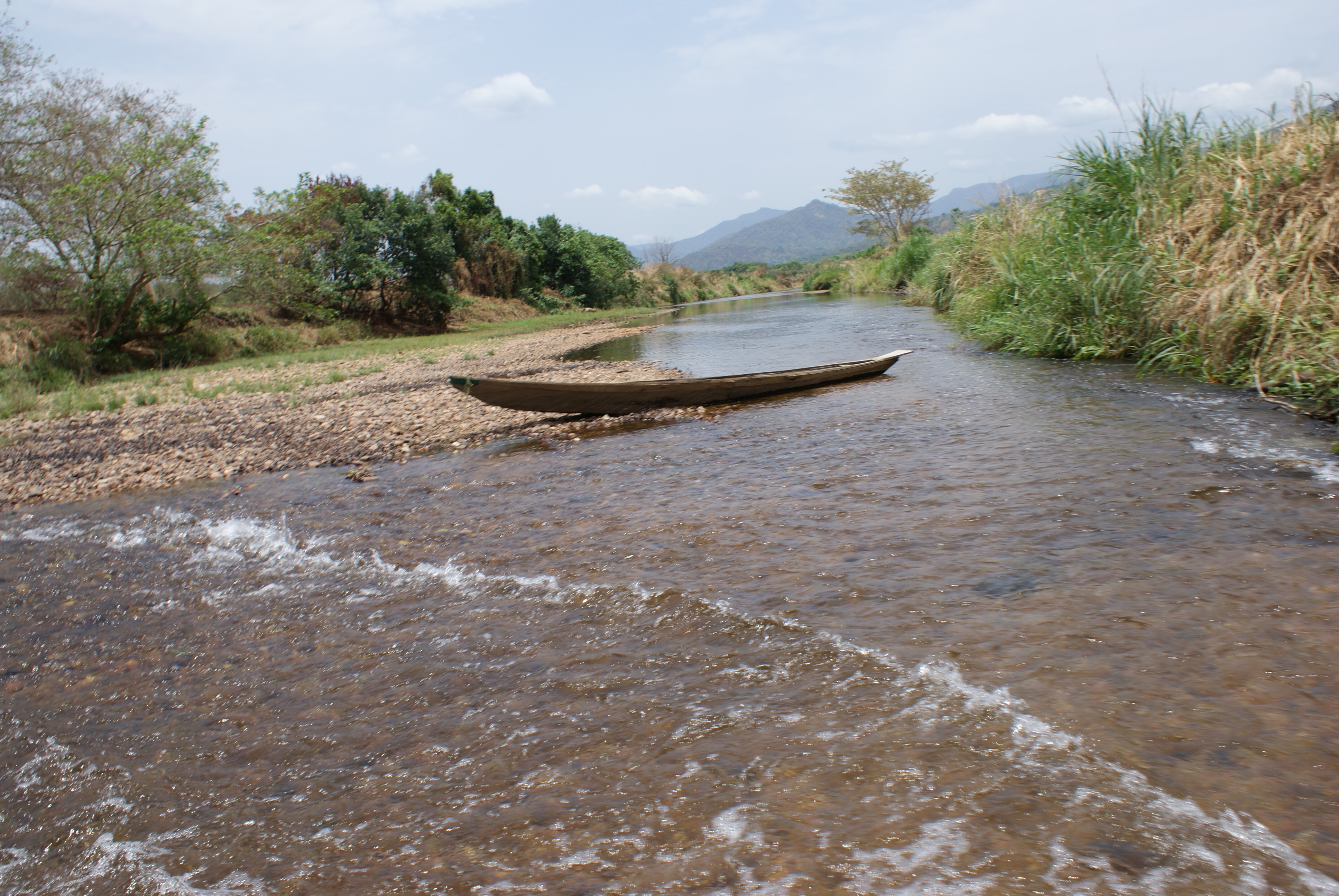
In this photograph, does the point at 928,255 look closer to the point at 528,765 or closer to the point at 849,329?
the point at 849,329

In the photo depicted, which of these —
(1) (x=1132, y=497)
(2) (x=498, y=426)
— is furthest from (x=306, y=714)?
(2) (x=498, y=426)

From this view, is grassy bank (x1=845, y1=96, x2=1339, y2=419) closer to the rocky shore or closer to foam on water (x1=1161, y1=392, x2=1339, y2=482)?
foam on water (x1=1161, y1=392, x2=1339, y2=482)

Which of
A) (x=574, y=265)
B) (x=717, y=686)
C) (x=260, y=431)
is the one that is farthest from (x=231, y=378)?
(x=574, y=265)

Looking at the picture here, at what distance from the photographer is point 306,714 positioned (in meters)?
2.84

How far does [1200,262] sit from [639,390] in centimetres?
606

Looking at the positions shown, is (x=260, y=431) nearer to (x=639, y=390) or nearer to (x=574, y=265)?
(x=639, y=390)

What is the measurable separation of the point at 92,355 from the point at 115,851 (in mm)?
17950

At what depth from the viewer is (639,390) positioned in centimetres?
816

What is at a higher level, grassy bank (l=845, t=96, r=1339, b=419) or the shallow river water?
grassy bank (l=845, t=96, r=1339, b=419)

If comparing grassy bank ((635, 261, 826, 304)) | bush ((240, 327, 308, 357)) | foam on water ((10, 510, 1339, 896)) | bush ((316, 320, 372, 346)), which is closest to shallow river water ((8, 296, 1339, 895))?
foam on water ((10, 510, 1339, 896))

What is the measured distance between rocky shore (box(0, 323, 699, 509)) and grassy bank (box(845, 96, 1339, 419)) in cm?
524

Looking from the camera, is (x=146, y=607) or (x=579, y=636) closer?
(x=579, y=636)

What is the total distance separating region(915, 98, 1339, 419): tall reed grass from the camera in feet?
21.8

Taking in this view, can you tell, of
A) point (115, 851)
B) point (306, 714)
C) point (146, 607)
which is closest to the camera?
point (115, 851)
